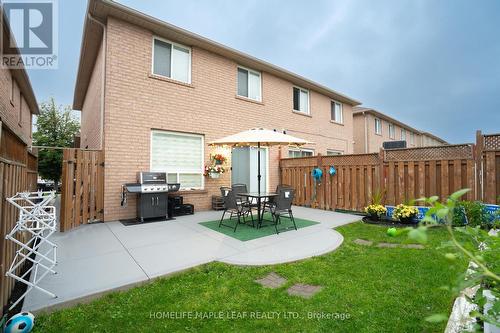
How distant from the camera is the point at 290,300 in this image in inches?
109

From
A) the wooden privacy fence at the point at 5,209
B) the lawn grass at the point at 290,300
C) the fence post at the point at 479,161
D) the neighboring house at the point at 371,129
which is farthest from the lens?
the neighboring house at the point at 371,129

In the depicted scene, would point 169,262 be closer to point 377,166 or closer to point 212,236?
point 212,236

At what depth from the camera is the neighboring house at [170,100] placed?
22.3 ft

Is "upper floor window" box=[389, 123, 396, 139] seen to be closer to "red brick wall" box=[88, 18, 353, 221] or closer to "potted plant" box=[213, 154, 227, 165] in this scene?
"red brick wall" box=[88, 18, 353, 221]

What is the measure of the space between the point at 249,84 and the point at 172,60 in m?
3.33

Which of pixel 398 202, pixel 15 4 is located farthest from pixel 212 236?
pixel 15 4

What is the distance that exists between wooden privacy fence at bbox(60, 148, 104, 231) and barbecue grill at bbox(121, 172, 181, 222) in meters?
0.65

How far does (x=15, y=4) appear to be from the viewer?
7152 millimetres

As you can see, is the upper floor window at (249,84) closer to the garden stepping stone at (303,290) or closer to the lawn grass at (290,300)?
the lawn grass at (290,300)

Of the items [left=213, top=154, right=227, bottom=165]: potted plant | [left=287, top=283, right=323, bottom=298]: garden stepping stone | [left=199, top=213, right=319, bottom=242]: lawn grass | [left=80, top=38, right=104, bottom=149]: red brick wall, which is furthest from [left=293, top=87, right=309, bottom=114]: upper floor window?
[left=287, top=283, right=323, bottom=298]: garden stepping stone

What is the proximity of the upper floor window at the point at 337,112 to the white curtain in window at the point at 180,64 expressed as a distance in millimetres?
9086

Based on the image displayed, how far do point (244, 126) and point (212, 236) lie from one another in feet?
18.2

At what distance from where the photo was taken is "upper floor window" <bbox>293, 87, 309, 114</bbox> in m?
12.2

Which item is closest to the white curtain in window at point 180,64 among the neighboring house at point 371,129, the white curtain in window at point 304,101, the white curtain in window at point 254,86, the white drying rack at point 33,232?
the white curtain in window at point 254,86
